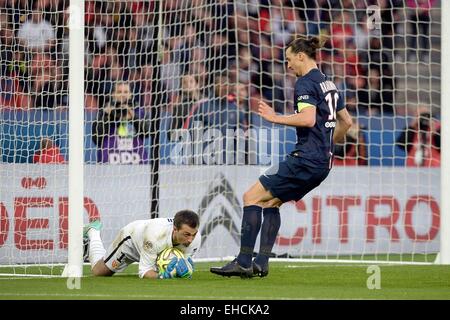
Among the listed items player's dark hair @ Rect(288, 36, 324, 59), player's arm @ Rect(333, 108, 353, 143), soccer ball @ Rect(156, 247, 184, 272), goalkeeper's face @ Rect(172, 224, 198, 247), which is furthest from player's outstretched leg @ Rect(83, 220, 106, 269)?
player's dark hair @ Rect(288, 36, 324, 59)

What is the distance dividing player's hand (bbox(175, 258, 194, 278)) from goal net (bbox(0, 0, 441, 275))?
221 cm

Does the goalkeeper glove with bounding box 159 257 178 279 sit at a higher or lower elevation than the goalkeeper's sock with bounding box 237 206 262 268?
lower

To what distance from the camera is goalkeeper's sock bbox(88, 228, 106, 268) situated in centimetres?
1071

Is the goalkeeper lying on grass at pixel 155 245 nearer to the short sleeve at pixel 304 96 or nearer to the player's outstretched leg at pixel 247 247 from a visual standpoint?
the player's outstretched leg at pixel 247 247

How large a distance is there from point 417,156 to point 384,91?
1.04 metres

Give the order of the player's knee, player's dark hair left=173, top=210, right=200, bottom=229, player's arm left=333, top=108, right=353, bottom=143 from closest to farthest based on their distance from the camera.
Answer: player's dark hair left=173, top=210, right=200, bottom=229 < the player's knee < player's arm left=333, top=108, right=353, bottom=143

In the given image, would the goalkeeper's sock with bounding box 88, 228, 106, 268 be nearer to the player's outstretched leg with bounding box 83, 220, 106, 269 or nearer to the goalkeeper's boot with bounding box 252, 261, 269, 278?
the player's outstretched leg with bounding box 83, 220, 106, 269

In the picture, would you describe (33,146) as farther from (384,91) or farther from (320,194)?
(384,91)

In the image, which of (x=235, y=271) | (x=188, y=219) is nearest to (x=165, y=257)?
(x=188, y=219)

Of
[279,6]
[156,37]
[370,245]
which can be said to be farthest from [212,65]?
[370,245]

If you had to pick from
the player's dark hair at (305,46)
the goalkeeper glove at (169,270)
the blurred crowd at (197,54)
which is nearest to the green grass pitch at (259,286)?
the goalkeeper glove at (169,270)

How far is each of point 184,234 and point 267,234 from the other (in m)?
0.78

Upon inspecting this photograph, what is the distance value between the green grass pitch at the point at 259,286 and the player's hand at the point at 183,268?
0.10 meters

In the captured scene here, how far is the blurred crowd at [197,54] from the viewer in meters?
12.5
